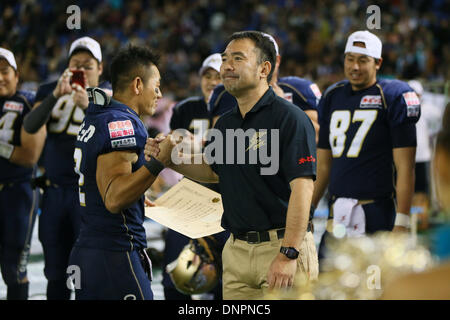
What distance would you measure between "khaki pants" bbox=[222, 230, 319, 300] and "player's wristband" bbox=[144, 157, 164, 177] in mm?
573

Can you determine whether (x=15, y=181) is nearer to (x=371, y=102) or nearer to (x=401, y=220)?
(x=371, y=102)

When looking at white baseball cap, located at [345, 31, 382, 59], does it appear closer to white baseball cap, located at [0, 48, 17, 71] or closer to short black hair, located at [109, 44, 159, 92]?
short black hair, located at [109, 44, 159, 92]

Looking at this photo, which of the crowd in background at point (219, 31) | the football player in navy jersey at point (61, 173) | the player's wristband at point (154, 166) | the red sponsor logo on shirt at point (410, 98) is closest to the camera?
the player's wristband at point (154, 166)

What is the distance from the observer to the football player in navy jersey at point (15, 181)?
5.05 m

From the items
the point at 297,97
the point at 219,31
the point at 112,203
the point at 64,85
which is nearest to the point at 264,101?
the point at 112,203

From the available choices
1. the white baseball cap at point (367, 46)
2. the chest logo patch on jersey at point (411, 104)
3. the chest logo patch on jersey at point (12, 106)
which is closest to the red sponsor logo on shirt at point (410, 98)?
the chest logo patch on jersey at point (411, 104)

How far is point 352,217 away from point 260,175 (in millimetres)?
1553

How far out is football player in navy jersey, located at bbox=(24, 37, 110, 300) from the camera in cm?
476

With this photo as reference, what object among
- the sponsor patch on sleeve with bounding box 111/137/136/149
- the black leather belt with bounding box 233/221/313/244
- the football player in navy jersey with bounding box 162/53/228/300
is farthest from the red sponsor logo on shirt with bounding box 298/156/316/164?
the football player in navy jersey with bounding box 162/53/228/300

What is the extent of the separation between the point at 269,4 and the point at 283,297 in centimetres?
Answer: 1663

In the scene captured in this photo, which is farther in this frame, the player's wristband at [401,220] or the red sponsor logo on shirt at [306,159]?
the player's wristband at [401,220]

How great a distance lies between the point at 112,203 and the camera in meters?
2.97

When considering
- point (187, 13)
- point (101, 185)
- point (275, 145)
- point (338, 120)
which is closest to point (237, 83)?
point (275, 145)

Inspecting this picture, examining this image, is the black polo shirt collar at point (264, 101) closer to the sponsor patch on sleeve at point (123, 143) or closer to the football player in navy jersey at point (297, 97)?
the sponsor patch on sleeve at point (123, 143)
